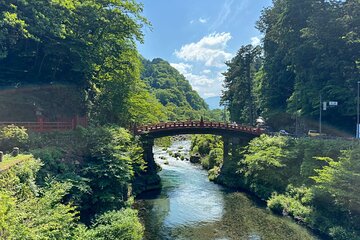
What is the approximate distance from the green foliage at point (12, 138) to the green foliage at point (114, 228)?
264 inches

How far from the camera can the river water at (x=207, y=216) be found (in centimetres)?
2247

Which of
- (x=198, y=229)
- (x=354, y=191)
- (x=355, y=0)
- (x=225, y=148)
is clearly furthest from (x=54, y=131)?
(x=355, y=0)

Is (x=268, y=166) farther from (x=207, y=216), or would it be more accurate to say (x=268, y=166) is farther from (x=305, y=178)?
(x=207, y=216)

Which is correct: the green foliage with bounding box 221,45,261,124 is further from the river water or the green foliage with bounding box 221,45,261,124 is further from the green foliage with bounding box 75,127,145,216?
the green foliage with bounding box 75,127,145,216

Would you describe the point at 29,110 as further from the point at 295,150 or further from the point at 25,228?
the point at 295,150

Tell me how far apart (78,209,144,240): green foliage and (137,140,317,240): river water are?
3282mm

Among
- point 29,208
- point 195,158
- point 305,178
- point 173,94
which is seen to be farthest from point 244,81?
point 173,94

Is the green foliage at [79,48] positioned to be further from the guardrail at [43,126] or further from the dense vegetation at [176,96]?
the dense vegetation at [176,96]

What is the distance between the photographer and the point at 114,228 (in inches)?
688

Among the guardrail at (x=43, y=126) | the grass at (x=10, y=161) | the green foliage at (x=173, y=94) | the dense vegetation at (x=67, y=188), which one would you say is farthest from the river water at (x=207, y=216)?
the green foliage at (x=173, y=94)

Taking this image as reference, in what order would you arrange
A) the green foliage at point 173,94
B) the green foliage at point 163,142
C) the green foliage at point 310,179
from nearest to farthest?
the green foliage at point 310,179, the green foliage at point 163,142, the green foliage at point 173,94

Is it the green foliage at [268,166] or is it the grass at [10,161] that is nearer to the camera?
the grass at [10,161]

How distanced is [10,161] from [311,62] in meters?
35.8

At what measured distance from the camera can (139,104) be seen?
126 ft
